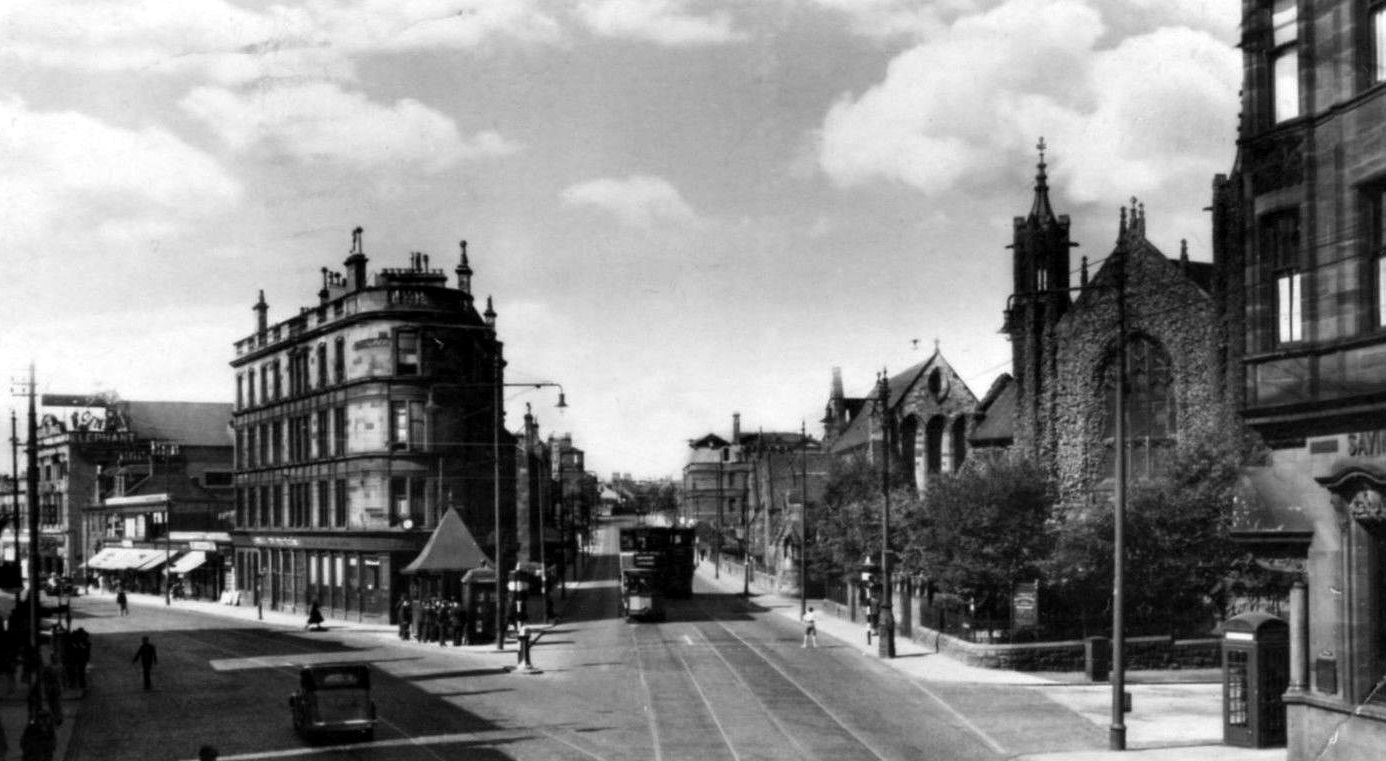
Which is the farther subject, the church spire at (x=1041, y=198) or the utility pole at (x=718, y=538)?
the utility pole at (x=718, y=538)

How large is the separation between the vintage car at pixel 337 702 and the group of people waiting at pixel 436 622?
Answer: 2157cm

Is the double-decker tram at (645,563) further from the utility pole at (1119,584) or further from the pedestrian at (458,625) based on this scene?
the utility pole at (1119,584)

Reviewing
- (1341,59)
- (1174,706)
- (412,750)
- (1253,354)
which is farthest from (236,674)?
(1341,59)

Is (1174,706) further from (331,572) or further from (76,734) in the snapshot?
(331,572)

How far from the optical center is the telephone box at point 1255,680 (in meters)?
25.5

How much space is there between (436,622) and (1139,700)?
27.4 m

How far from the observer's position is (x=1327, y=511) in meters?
20.2

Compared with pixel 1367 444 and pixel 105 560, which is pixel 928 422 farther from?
pixel 1367 444

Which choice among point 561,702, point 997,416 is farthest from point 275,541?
point 561,702

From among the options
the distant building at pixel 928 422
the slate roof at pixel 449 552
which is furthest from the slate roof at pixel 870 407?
the slate roof at pixel 449 552

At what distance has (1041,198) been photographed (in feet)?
213

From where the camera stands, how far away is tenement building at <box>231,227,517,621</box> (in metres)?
59.6

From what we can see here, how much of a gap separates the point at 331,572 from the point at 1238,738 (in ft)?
156

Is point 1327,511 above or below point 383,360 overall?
below
